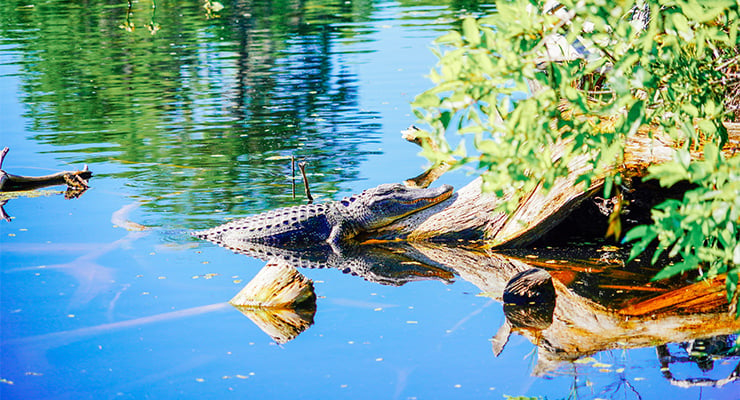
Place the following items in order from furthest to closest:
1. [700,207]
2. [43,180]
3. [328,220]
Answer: [43,180], [328,220], [700,207]

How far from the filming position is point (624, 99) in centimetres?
335

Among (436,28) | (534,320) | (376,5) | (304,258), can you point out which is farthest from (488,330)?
(376,5)

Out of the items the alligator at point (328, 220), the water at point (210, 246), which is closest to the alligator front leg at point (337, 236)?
the alligator at point (328, 220)

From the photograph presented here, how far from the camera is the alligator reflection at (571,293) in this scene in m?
5.59

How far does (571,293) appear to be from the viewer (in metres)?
6.52

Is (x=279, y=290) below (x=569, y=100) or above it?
below

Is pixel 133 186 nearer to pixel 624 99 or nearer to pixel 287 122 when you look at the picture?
pixel 287 122

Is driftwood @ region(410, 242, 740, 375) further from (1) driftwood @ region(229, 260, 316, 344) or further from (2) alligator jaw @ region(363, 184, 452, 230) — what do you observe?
(1) driftwood @ region(229, 260, 316, 344)

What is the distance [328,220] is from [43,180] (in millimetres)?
3660

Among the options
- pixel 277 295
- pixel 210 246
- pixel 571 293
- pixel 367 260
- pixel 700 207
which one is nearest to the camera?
pixel 700 207

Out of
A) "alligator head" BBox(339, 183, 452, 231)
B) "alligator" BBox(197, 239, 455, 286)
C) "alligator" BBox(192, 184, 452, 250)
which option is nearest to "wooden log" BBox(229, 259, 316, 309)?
"alligator" BBox(197, 239, 455, 286)

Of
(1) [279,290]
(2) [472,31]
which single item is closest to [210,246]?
(1) [279,290]

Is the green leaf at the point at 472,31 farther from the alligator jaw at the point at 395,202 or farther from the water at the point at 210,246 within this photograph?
the alligator jaw at the point at 395,202

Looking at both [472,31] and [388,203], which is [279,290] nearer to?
[388,203]
